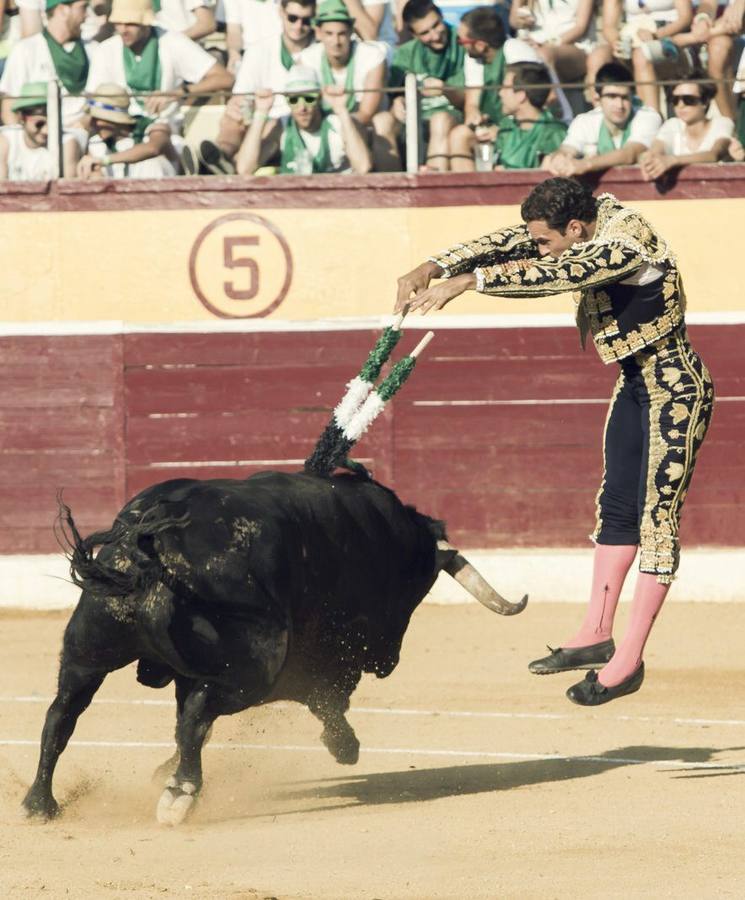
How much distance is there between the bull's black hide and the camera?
436 cm

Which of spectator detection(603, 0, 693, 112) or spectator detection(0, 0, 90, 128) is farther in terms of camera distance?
spectator detection(0, 0, 90, 128)

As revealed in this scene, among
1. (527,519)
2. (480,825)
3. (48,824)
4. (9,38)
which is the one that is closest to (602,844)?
(480,825)

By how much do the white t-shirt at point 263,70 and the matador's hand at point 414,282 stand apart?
13.8 ft

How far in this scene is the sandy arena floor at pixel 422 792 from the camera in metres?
3.88

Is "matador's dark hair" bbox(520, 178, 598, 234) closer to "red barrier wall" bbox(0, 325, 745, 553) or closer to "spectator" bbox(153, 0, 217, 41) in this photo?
"red barrier wall" bbox(0, 325, 745, 553)

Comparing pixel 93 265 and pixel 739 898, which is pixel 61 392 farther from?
pixel 739 898

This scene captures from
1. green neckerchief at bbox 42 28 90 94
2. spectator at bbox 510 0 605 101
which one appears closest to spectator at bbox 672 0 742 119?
spectator at bbox 510 0 605 101

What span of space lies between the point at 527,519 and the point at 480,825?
4.78m

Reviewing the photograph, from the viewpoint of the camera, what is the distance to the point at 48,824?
15.0ft

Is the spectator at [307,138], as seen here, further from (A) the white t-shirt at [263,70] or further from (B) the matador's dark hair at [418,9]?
(B) the matador's dark hair at [418,9]

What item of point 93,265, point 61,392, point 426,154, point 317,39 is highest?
point 317,39

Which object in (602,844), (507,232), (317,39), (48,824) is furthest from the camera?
(317,39)

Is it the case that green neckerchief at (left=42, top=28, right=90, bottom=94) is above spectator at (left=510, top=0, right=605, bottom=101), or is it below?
below

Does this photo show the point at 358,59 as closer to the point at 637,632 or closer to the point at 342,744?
the point at 342,744
